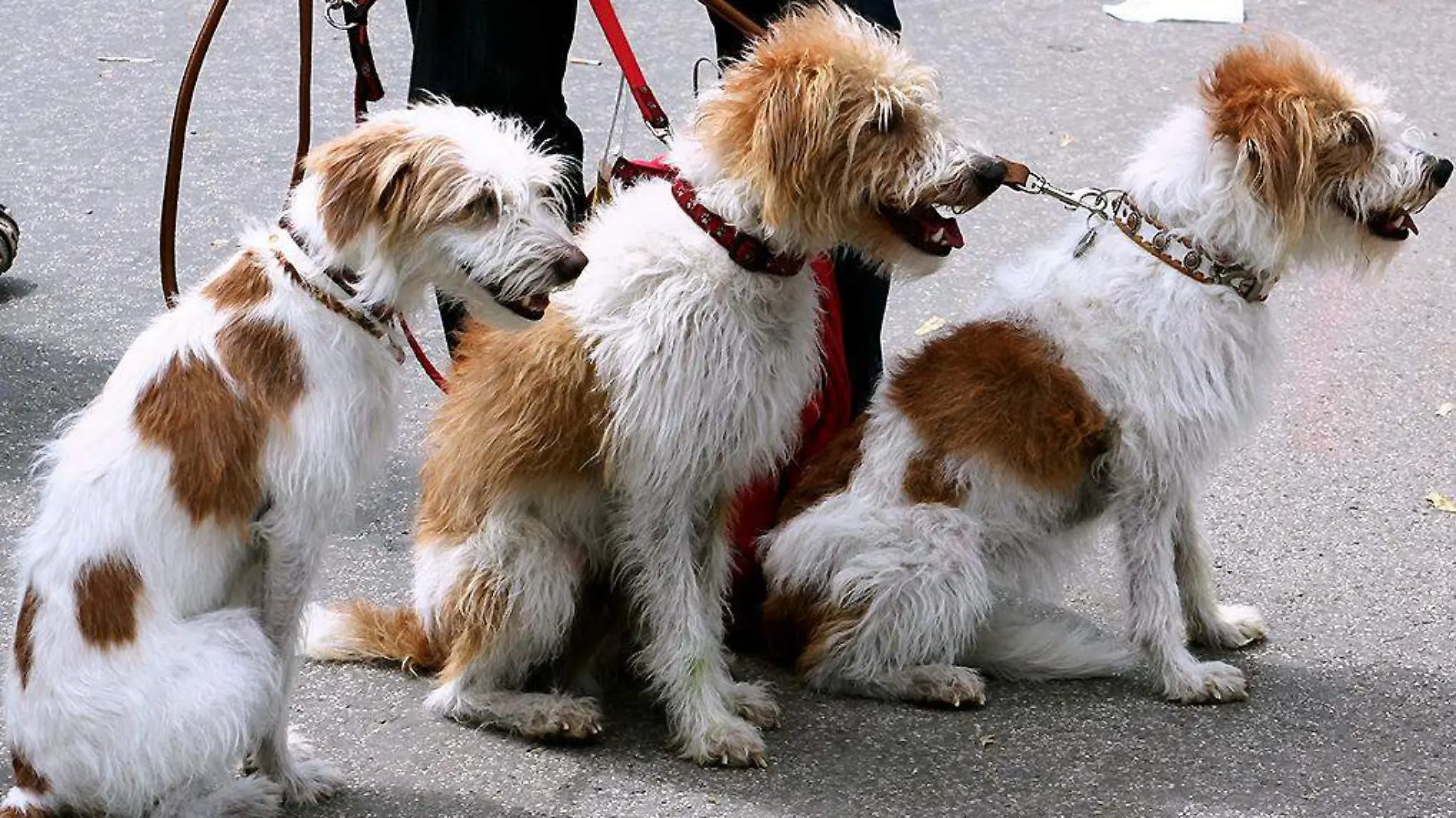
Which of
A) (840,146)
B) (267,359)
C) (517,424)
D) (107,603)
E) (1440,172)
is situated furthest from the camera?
(1440,172)

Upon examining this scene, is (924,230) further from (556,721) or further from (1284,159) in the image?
(556,721)

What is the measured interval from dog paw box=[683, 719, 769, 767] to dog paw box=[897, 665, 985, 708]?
1.35ft

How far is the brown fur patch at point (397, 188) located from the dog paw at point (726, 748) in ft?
4.01

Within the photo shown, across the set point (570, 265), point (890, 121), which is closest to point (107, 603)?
point (570, 265)

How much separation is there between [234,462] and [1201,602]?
2256 millimetres

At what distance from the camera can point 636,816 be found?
3662mm

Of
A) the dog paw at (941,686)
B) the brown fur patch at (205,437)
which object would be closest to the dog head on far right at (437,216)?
the brown fur patch at (205,437)

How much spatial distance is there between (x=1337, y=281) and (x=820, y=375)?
3.21 metres

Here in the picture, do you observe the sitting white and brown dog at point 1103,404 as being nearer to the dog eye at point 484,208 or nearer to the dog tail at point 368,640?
the dog tail at point 368,640

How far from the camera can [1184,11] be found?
890cm

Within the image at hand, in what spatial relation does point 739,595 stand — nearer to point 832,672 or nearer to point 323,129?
point 832,672

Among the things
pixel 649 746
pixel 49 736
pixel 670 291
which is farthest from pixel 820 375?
pixel 49 736

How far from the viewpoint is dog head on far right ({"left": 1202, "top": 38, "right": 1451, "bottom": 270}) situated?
153 inches

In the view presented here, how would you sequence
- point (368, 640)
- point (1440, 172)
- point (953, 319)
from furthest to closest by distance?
point (953, 319)
point (368, 640)
point (1440, 172)
